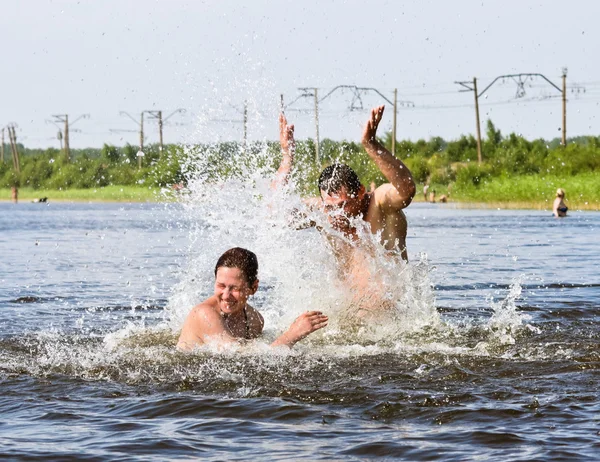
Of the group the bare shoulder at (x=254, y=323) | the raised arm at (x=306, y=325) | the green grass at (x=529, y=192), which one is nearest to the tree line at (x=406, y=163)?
the green grass at (x=529, y=192)

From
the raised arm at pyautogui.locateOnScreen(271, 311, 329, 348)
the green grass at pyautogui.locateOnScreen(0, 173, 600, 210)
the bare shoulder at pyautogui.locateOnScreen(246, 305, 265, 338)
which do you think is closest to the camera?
the raised arm at pyautogui.locateOnScreen(271, 311, 329, 348)

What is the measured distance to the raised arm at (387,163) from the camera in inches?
304

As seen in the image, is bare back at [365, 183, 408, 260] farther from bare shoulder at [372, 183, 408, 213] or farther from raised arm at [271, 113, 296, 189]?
raised arm at [271, 113, 296, 189]

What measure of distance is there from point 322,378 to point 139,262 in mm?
12454

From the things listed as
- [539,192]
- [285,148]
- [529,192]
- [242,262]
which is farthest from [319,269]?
[529,192]

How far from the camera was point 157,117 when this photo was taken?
8669 centimetres

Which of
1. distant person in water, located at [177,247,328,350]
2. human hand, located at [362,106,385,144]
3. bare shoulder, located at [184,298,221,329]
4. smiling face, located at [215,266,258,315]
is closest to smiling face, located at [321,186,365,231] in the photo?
human hand, located at [362,106,385,144]

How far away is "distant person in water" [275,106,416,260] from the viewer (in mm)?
8414

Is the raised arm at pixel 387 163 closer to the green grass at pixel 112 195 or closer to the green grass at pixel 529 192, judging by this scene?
the green grass at pixel 529 192

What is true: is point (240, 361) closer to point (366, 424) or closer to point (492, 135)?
point (366, 424)

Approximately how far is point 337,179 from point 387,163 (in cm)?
57

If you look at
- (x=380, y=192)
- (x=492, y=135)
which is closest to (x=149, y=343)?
(x=380, y=192)

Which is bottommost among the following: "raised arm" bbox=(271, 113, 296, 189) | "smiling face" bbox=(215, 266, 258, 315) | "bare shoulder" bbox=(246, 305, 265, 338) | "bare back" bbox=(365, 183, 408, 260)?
"bare shoulder" bbox=(246, 305, 265, 338)

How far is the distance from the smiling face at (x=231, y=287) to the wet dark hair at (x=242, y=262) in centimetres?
2
